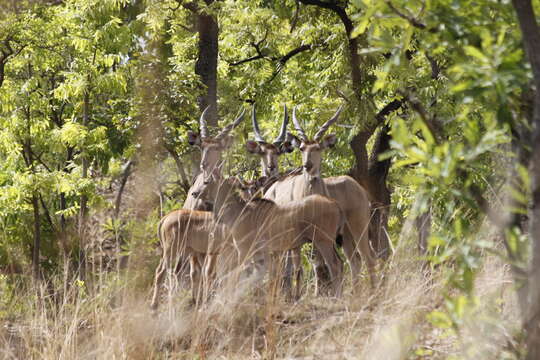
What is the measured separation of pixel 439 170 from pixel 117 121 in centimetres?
1357

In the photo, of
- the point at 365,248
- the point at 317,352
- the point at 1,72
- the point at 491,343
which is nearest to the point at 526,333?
the point at 491,343

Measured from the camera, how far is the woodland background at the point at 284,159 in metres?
3.66

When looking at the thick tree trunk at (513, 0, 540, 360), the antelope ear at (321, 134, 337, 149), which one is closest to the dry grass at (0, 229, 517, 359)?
the thick tree trunk at (513, 0, 540, 360)

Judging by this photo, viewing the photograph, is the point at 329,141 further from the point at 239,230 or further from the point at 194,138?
the point at 239,230

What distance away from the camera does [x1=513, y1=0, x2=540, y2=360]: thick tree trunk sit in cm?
349

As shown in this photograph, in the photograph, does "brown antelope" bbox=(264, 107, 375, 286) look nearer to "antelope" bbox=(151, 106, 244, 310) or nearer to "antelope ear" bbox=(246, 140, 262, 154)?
"antelope ear" bbox=(246, 140, 262, 154)

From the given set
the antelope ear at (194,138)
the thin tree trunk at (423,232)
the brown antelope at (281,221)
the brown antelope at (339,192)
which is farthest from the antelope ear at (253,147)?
the thin tree trunk at (423,232)

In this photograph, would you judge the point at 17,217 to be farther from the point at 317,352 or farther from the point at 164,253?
the point at 317,352

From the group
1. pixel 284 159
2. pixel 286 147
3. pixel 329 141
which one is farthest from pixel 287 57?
pixel 329 141

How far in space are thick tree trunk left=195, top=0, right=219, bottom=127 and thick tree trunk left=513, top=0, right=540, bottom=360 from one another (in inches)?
420

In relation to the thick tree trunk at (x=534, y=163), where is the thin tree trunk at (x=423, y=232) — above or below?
below

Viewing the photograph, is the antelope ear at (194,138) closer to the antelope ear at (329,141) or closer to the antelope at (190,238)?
the antelope at (190,238)

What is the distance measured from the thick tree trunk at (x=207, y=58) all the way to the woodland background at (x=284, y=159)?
0.04 metres

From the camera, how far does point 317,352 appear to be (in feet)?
17.3
